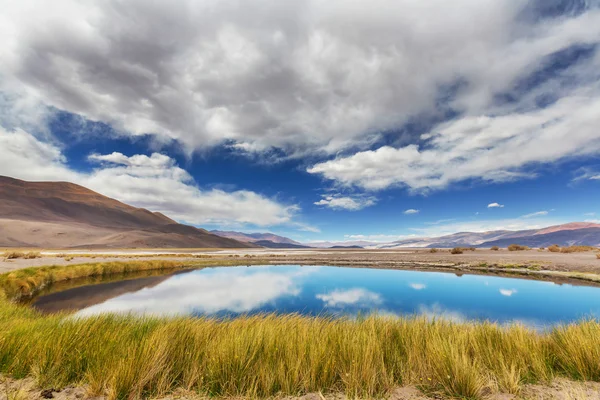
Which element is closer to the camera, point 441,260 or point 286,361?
point 286,361

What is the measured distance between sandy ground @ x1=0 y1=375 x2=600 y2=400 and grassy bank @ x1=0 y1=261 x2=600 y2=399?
0.16 m

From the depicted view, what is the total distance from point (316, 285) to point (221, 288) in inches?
349

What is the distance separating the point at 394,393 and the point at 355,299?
48.7ft

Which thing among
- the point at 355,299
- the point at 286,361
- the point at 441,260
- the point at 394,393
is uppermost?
the point at 441,260

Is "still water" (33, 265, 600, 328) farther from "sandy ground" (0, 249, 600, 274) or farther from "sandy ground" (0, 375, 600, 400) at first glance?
"sandy ground" (0, 249, 600, 274)

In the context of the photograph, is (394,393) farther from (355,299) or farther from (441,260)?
(441,260)

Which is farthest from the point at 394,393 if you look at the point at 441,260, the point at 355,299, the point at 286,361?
the point at 441,260

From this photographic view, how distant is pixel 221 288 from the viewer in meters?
24.4

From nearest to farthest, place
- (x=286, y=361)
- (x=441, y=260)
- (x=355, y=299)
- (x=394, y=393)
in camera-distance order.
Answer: (x=394, y=393)
(x=286, y=361)
(x=355, y=299)
(x=441, y=260)

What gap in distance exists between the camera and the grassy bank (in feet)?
14.9

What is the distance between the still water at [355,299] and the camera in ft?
47.7

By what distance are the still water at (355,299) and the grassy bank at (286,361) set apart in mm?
6398

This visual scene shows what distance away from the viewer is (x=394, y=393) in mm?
4543

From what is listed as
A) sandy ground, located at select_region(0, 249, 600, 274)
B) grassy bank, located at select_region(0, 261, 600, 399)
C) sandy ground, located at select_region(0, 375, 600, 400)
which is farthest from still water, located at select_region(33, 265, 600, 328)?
sandy ground, located at select_region(0, 249, 600, 274)
